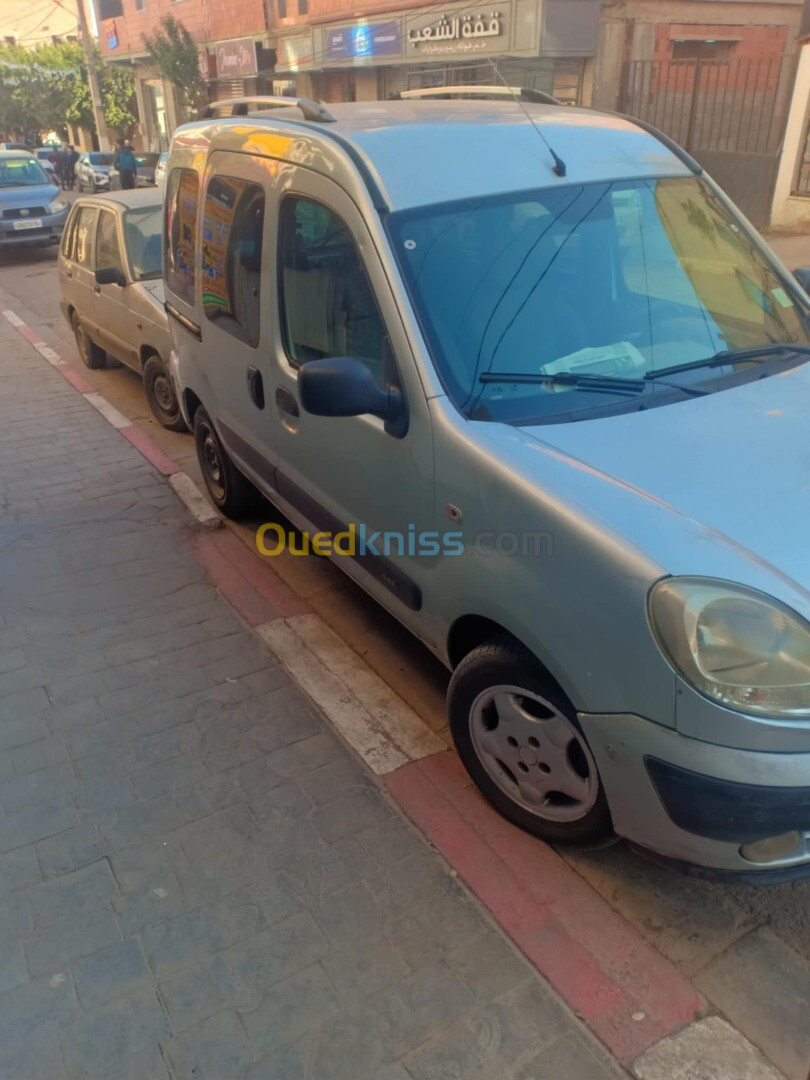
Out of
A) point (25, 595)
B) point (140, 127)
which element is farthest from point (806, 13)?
point (140, 127)

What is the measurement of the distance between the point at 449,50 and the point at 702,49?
537cm

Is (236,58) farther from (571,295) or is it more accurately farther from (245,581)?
(571,295)

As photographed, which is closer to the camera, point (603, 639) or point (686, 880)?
point (603, 639)

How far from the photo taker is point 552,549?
2.29 m

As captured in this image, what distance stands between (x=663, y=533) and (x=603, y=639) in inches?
12.3

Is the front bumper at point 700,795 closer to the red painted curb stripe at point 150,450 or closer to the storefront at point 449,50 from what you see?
the red painted curb stripe at point 150,450

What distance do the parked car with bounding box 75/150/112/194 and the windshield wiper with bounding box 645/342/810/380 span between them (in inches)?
1092

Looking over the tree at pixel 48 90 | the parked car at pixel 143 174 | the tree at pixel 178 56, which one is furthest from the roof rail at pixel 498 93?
the tree at pixel 48 90

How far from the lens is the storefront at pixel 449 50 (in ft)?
49.3

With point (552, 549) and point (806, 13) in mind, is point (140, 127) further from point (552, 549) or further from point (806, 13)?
point (552, 549)


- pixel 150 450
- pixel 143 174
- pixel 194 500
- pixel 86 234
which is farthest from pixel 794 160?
pixel 143 174

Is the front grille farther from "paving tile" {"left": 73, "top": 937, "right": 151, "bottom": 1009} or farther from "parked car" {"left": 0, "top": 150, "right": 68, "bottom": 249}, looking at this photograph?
"paving tile" {"left": 73, "top": 937, "right": 151, "bottom": 1009}

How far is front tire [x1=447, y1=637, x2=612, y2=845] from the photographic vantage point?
2.51 metres

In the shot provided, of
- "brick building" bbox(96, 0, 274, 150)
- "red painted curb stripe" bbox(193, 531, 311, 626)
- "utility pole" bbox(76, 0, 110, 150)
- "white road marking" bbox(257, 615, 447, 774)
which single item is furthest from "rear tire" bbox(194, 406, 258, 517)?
"utility pole" bbox(76, 0, 110, 150)
